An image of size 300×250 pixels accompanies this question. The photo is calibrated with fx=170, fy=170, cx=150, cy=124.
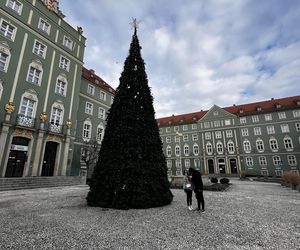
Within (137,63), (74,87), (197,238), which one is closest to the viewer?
(197,238)

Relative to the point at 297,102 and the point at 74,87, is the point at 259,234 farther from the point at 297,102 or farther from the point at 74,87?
the point at 297,102

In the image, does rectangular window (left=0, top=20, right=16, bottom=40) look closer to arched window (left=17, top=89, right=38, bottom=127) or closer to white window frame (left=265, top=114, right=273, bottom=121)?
arched window (left=17, top=89, right=38, bottom=127)

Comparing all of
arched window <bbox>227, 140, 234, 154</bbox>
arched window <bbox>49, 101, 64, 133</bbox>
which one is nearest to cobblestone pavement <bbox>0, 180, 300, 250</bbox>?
arched window <bbox>49, 101, 64, 133</bbox>

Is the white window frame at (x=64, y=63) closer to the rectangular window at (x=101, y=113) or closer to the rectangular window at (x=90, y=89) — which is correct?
the rectangular window at (x=90, y=89)

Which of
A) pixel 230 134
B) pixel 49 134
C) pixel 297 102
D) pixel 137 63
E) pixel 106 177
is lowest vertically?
pixel 106 177

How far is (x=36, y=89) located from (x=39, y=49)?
562 centimetres

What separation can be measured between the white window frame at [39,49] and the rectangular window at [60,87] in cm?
367

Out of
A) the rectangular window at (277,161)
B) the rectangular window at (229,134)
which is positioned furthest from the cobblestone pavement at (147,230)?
the rectangular window at (229,134)

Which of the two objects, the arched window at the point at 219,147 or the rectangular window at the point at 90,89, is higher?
the rectangular window at the point at 90,89

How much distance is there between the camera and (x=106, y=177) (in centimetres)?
756

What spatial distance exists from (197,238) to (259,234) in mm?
1791

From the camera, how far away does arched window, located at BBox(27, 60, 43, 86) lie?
20.1 meters

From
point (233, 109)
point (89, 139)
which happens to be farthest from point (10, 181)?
point (233, 109)

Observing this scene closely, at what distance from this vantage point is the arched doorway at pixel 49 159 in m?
20.3
